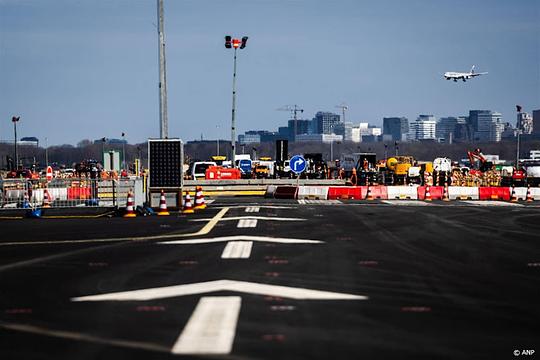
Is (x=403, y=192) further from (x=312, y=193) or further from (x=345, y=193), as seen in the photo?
(x=312, y=193)

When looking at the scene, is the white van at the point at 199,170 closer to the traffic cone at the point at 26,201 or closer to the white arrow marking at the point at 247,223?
the traffic cone at the point at 26,201

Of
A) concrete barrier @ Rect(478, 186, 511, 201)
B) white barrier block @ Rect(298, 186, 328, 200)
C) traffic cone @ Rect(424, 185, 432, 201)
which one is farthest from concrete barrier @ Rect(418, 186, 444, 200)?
white barrier block @ Rect(298, 186, 328, 200)

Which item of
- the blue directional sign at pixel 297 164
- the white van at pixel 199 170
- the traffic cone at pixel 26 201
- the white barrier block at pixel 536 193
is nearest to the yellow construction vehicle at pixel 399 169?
the white van at pixel 199 170

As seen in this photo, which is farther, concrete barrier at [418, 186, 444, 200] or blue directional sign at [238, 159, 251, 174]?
blue directional sign at [238, 159, 251, 174]

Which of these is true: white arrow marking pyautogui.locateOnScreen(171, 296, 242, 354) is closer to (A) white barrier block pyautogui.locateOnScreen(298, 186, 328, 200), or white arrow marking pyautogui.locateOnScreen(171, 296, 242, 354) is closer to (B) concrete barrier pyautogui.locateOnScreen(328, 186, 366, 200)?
(A) white barrier block pyautogui.locateOnScreen(298, 186, 328, 200)

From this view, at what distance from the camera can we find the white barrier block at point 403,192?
4325 centimetres

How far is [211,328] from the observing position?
8.74 m

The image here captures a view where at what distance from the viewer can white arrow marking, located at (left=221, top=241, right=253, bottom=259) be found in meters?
15.4

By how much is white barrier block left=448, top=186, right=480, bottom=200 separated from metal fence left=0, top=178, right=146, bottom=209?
17.9m

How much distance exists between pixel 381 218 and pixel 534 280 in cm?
1418

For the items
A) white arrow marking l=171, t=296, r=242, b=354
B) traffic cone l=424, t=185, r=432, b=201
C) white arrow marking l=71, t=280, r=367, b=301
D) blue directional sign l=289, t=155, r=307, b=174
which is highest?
blue directional sign l=289, t=155, r=307, b=174

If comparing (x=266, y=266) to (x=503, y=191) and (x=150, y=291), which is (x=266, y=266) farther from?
(x=503, y=191)

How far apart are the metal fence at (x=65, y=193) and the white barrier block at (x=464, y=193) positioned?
17.9 metres

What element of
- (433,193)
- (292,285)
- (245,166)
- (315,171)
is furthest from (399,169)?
(292,285)
